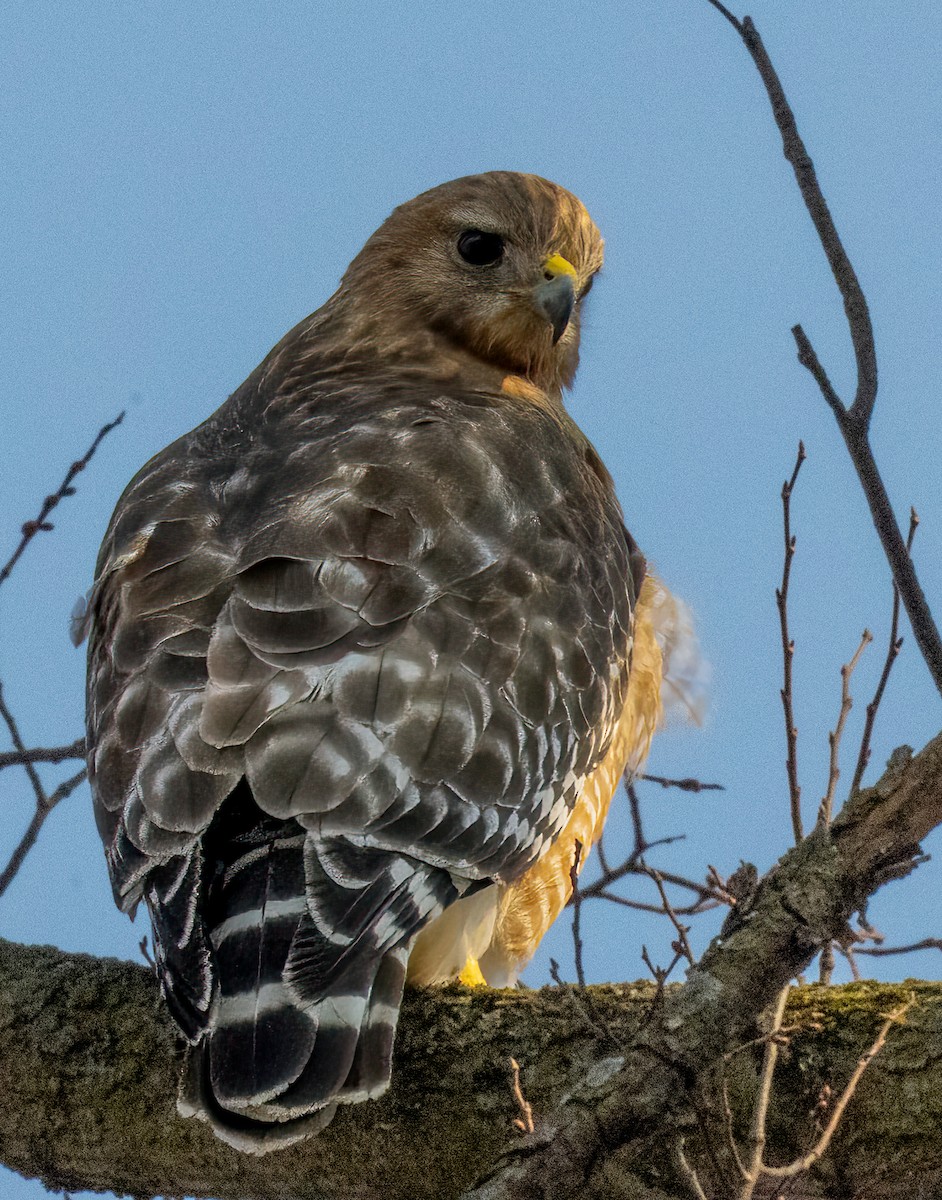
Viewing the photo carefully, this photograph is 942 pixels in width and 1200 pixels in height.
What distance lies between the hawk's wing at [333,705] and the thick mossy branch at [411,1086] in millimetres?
361

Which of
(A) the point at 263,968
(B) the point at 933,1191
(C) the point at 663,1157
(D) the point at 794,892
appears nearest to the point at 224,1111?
(A) the point at 263,968

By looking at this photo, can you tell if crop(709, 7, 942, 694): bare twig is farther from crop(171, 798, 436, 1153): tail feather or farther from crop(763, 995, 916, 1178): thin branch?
crop(171, 798, 436, 1153): tail feather

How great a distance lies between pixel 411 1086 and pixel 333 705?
32.9 inches

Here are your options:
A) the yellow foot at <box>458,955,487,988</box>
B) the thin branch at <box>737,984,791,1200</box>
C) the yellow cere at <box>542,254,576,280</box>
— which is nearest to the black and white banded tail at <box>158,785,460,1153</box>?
the thin branch at <box>737,984,791,1200</box>

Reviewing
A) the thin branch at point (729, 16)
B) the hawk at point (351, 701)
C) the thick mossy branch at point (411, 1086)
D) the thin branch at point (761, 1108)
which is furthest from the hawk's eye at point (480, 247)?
the thin branch at point (761, 1108)

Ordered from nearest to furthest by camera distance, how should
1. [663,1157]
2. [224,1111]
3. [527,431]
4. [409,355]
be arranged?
[224,1111] < [663,1157] < [527,431] < [409,355]

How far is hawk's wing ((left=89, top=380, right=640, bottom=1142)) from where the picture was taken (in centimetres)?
284

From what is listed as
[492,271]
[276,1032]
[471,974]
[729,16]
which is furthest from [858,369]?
[492,271]

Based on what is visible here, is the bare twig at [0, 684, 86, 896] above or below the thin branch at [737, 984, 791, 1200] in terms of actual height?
below

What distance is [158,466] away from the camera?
4.36 m

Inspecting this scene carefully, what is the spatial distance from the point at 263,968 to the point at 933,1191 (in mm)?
1349

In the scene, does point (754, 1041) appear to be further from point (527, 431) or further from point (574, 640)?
Result: point (527, 431)

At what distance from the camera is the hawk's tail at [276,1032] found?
2707 millimetres

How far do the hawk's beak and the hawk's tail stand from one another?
2.34 metres
